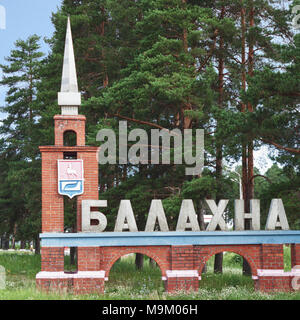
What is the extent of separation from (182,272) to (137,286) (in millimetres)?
4809

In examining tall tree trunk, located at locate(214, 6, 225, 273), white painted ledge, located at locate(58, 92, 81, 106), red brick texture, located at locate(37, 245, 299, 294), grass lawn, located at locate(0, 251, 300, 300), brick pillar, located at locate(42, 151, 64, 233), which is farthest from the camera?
tall tree trunk, located at locate(214, 6, 225, 273)

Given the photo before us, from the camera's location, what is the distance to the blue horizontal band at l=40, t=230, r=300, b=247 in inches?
693

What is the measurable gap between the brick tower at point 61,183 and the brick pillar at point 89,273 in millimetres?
166

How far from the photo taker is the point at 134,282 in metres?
23.1

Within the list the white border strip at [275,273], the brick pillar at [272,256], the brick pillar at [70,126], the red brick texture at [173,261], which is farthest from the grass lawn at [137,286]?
the brick pillar at [70,126]

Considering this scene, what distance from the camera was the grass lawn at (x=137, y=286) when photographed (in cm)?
1656

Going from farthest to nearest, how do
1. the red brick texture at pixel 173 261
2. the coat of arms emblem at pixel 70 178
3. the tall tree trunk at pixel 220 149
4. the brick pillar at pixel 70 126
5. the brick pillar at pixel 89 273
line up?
1. the tall tree trunk at pixel 220 149
2. the brick pillar at pixel 70 126
3. the coat of arms emblem at pixel 70 178
4. the red brick texture at pixel 173 261
5. the brick pillar at pixel 89 273

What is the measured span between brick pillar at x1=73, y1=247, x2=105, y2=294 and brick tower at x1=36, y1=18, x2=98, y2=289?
166mm

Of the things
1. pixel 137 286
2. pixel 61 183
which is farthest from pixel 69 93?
pixel 137 286

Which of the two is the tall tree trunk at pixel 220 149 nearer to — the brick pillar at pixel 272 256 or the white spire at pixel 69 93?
the brick pillar at pixel 272 256

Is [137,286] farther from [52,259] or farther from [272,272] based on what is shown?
[272,272]

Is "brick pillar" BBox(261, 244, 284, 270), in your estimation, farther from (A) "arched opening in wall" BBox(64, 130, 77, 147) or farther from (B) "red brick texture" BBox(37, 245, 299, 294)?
(A) "arched opening in wall" BBox(64, 130, 77, 147)

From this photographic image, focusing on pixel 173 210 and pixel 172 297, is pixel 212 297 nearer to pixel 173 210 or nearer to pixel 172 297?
pixel 172 297

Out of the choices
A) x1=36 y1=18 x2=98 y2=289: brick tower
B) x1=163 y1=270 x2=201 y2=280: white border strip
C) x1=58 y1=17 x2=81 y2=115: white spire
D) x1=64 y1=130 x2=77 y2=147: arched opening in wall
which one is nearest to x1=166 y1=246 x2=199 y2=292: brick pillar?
x1=163 y1=270 x2=201 y2=280: white border strip
